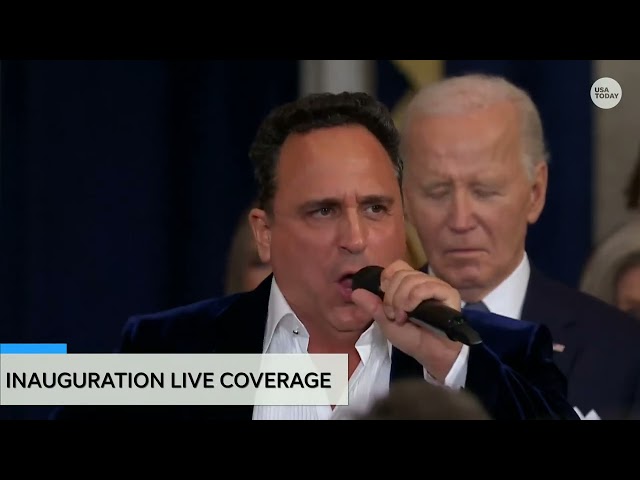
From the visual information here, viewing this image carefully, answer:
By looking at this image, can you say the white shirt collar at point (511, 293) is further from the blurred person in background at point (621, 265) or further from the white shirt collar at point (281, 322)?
the white shirt collar at point (281, 322)

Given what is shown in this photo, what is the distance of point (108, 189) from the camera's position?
2740 mm

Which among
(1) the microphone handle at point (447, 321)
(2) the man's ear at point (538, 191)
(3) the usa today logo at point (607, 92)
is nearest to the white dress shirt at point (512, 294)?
(2) the man's ear at point (538, 191)

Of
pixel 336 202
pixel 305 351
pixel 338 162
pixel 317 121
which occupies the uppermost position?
pixel 317 121

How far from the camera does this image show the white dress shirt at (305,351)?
8.68 ft

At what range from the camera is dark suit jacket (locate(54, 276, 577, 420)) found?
2.57 m

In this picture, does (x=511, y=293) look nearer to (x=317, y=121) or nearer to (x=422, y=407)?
(x=317, y=121)

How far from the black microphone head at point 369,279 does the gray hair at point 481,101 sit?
420 mm

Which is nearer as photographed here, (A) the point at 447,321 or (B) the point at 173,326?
(A) the point at 447,321

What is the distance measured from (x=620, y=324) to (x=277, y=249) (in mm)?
945

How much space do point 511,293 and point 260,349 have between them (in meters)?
0.70

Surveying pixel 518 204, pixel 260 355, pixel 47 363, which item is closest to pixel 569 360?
pixel 518 204

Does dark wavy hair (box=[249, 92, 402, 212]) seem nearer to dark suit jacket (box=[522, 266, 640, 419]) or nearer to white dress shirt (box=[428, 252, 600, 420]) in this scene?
white dress shirt (box=[428, 252, 600, 420])

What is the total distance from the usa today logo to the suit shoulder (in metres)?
1.11

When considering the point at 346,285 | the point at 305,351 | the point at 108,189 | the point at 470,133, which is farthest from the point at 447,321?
the point at 108,189
